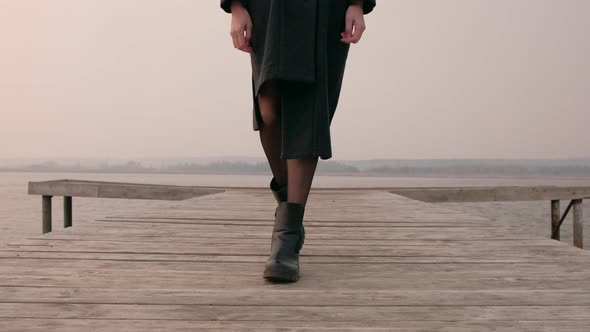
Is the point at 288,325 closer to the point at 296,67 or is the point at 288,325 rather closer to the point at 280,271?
the point at 280,271

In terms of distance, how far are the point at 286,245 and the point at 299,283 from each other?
0.18 meters

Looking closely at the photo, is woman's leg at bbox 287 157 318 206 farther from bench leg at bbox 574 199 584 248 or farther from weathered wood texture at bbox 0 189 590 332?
bench leg at bbox 574 199 584 248

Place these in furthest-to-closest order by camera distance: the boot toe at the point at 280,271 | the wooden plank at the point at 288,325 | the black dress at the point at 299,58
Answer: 1. the black dress at the point at 299,58
2. the boot toe at the point at 280,271
3. the wooden plank at the point at 288,325

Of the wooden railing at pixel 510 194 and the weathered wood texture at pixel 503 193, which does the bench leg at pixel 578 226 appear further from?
the weathered wood texture at pixel 503 193

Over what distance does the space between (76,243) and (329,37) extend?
139cm

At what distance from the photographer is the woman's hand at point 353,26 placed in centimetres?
181

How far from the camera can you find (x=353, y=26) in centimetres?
183

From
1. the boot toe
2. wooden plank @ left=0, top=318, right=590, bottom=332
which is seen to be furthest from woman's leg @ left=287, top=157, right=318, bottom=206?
wooden plank @ left=0, top=318, right=590, bottom=332

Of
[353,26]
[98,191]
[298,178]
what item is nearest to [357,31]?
[353,26]

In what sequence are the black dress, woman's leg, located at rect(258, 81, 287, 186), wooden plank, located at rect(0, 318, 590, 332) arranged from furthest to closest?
woman's leg, located at rect(258, 81, 287, 186), the black dress, wooden plank, located at rect(0, 318, 590, 332)

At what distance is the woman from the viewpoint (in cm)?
172

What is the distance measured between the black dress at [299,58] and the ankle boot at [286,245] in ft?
0.66

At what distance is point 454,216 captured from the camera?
354 cm

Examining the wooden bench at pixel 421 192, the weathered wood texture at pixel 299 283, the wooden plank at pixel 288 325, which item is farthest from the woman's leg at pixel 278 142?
the wooden bench at pixel 421 192
